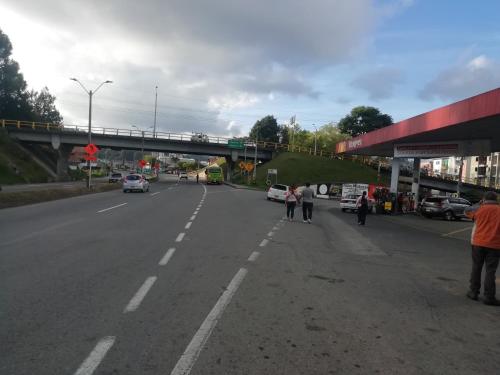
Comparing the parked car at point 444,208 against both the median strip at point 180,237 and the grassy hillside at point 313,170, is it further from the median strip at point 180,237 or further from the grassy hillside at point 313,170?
the grassy hillside at point 313,170

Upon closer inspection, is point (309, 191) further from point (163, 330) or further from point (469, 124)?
point (163, 330)

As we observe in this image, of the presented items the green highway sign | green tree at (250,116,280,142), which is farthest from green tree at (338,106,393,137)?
the green highway sign

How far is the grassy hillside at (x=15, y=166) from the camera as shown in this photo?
4814cm

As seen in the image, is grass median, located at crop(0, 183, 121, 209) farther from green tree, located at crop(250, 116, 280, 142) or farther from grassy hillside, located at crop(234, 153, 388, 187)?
green tree, located at crop(250, 116, 280, 142)

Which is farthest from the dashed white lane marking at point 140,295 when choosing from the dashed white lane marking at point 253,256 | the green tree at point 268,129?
the green tree at point 268,129

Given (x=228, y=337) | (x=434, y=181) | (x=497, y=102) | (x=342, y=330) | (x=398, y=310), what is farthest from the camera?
(x=434, y=181)

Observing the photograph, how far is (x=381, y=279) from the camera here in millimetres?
7773

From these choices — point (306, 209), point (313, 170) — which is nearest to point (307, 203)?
point (306, 209)

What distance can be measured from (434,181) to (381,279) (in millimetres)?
58092

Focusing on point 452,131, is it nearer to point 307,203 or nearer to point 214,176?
point 307,203

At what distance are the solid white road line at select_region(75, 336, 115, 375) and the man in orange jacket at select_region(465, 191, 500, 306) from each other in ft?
18.2

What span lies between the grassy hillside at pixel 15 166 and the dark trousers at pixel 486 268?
48.4 m

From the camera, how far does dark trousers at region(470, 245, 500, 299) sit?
651 centimetres

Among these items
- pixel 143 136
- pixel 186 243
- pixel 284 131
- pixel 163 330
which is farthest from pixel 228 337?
pixel 284 131
